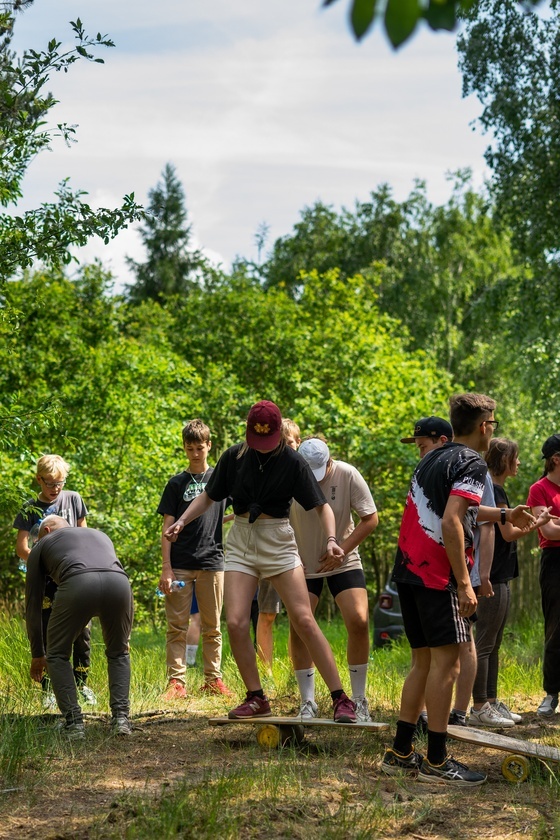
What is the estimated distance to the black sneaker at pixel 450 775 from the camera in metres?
4.91

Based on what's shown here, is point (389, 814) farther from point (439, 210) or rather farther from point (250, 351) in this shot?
point (439, 210)

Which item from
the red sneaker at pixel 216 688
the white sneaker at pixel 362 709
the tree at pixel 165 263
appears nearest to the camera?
the white sneaker at pixel 362 709

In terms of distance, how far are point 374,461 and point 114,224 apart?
39.7 ft

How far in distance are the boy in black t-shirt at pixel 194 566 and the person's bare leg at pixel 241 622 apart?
66.3 inches

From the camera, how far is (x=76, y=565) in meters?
5.82

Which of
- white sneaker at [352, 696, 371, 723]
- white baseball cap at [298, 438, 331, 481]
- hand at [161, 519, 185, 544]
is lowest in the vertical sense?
white sneaker at [352, 696, 371, 723]

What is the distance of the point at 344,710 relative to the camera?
218 inches

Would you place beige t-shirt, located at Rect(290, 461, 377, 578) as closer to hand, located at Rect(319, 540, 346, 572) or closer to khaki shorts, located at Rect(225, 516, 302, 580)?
hand, located at Rect(319, 540, 346, 572)

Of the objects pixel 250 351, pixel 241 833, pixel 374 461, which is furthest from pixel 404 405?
pixel 241 833

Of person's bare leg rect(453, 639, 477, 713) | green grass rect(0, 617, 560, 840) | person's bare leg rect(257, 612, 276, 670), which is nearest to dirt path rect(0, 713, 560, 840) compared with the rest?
green grass rect(0, 617, 560, 840)

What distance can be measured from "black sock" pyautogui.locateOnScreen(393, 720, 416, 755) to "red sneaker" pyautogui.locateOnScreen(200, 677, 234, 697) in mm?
2386

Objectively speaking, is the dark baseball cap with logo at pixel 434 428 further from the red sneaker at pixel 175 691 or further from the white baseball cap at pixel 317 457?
the red sneaker at pixel 175 691

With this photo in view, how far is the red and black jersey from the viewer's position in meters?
4.91

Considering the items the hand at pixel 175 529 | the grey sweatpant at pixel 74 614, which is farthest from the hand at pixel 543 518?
the grey sweatpant at pixel 74 614
